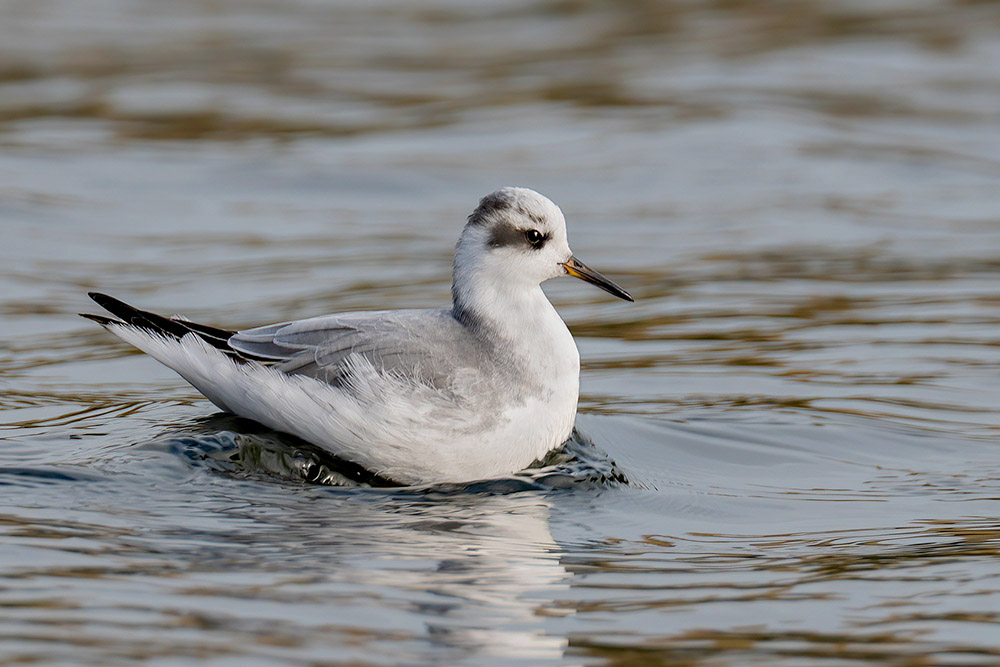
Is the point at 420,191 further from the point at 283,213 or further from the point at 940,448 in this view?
the point at 940,448

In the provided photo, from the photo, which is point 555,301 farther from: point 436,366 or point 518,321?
point 436,366

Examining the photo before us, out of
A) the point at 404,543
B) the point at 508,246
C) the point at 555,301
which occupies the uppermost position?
the point at 508,246

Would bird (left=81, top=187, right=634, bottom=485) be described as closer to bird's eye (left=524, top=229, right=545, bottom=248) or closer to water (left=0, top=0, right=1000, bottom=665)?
bird's eye (left=524, top=229, right=545, bottom=248)

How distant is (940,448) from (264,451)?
3.43m

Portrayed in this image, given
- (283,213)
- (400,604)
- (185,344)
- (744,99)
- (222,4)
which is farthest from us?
(222,4)

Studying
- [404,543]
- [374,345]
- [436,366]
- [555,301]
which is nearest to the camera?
[404,543]

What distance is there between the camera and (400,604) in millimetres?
5031

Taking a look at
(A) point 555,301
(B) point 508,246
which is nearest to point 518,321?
(B) point 508,246

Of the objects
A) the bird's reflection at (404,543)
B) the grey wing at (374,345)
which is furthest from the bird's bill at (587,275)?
the bird's reflection at (404,543)

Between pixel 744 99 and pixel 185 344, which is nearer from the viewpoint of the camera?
pixel 185 344

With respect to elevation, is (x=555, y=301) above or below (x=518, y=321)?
below

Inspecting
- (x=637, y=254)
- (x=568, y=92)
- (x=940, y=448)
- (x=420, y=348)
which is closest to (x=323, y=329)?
(x=420, y=348)

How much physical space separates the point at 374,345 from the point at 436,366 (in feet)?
1.06

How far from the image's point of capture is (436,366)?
6.72 metres
